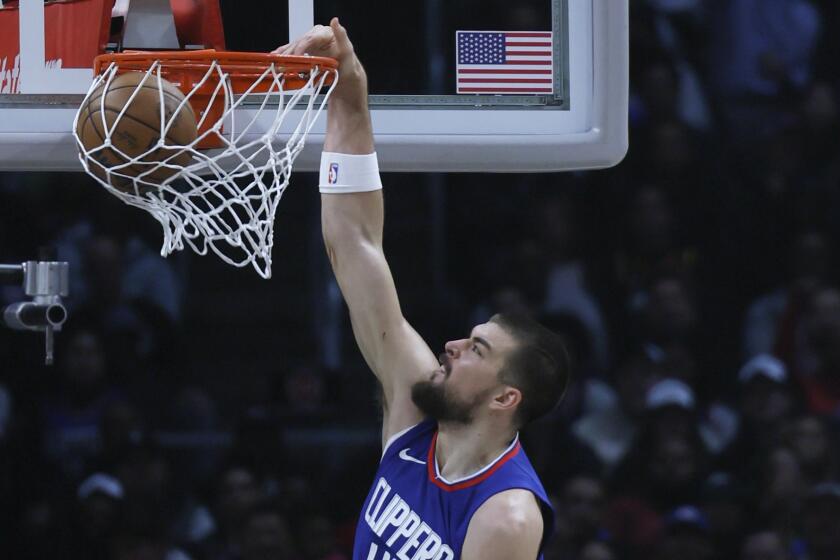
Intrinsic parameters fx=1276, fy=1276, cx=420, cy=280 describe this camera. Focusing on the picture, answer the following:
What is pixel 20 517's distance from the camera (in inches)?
194

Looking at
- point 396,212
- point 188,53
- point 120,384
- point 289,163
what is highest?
point 188,53

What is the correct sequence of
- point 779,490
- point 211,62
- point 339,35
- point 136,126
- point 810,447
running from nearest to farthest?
1. point 136,126
2. point 211,62
3. point 339,35
4. point 779,490
5. point 810,447

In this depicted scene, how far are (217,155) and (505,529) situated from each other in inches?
39.3

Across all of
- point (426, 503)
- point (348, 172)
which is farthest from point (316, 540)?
point (348, 172)

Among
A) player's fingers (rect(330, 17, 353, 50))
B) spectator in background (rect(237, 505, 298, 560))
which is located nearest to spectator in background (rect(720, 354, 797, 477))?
spectator in background (rect(237, 505, 298, 560))

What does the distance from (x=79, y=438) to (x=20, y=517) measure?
0.37m

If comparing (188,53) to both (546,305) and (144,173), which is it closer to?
(144,173)

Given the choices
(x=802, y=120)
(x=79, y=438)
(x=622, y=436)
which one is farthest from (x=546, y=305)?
(x=79, y=438)

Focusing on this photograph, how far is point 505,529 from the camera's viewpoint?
2.64m

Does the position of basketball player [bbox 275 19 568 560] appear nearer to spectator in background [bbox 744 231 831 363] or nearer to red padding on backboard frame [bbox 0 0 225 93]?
red padding on backboard frame [bbox 0 0 225 93]

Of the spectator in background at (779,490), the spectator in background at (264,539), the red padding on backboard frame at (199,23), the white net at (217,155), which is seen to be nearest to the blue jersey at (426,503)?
the white net at (217,155)

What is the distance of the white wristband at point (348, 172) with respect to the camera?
2.92 metres

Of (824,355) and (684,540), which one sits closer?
(684,540)

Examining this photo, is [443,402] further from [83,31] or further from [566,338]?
[566,338]
